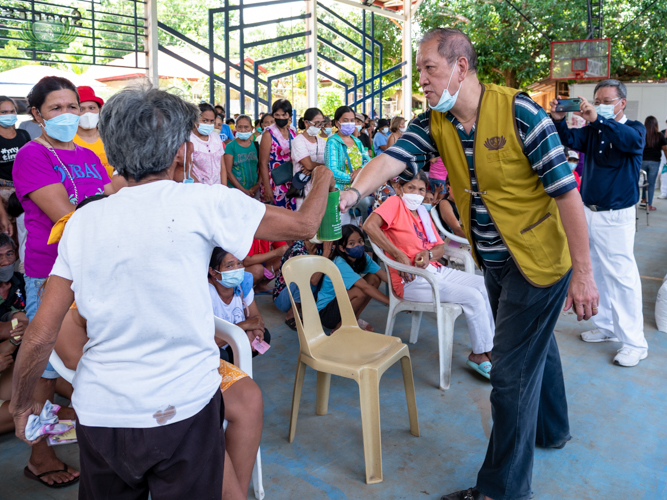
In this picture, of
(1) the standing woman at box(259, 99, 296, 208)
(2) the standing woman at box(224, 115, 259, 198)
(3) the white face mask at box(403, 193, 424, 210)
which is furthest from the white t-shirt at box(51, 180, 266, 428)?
(2) the standing woman at box(224, 115, 259, 198)

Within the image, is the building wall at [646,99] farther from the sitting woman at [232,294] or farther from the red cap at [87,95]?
the sitting woman at [232,294]

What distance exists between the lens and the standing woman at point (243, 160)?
6.30 meters

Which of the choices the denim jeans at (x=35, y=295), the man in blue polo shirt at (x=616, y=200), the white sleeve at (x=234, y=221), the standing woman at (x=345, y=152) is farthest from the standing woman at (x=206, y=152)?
the white sleeve at (x=234, y=221)

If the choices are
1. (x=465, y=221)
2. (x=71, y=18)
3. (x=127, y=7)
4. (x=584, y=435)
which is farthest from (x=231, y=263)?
(x=127, y=7)

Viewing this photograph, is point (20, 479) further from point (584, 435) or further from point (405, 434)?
point (584, 435)

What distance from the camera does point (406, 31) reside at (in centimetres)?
1708

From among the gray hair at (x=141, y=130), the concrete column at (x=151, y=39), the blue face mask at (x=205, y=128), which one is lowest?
the gray hair at (x=141, y=130)

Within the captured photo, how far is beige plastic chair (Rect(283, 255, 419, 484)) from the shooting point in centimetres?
236

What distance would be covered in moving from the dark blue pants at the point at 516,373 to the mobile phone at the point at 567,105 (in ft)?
5.20

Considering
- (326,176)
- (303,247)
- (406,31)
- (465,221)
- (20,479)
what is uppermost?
(406,31)

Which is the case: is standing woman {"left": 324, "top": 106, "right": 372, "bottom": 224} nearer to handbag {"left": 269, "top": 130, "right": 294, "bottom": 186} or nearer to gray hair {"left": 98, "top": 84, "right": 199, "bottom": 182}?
handbag {"left": 269, "top": 130, "right": 294, "bottom": 186}

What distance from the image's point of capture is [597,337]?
156 inches

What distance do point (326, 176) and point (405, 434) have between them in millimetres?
1650

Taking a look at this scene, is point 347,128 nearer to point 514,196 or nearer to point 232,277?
point 232,277
